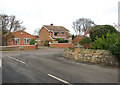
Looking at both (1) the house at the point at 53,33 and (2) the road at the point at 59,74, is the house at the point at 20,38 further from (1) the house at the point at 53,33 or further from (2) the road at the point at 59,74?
(2) the road at the point at 59,74

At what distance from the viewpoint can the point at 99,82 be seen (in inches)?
270

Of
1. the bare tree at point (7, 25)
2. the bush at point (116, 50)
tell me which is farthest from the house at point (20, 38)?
the bush at point (116, 50)

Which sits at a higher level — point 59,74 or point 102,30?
point 102,30

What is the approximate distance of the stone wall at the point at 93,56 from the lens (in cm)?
1131

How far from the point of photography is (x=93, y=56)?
41.0 feet

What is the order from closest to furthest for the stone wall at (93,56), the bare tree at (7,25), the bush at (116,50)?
the bush at (116,50) → the stone wall at (93,56) → the bare tree at (7,25)

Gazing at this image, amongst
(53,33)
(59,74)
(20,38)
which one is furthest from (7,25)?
(59,74)

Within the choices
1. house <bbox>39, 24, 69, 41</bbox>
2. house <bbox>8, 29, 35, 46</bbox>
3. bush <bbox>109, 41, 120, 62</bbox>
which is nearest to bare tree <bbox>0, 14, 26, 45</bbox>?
house <bbox>8, 29, 35, 46</bbox>

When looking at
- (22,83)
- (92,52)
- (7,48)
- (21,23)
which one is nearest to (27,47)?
(7,48)

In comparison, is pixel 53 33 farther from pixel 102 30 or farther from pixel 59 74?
pixel 59 74

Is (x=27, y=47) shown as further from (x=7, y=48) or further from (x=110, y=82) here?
(x=110, y=82)

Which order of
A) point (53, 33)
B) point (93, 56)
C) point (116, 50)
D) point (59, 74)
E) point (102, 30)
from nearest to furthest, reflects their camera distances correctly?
point (59, 74), point (116, 50), point (93, 56), point (102, 30), point (53, 33)

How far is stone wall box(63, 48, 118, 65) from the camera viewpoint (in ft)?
37.1

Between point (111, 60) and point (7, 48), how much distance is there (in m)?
23.1
